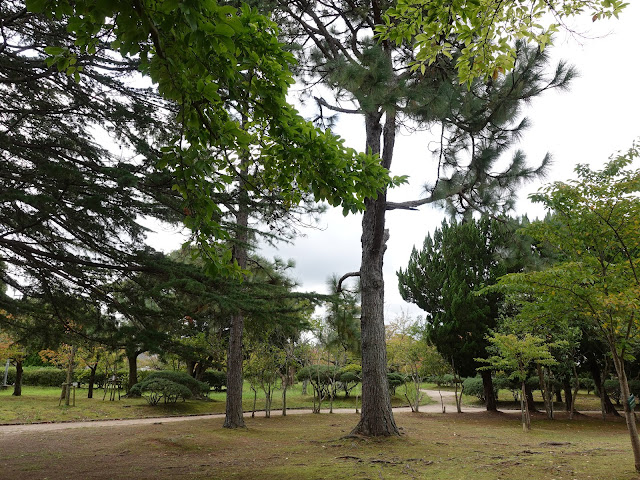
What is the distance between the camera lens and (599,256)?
6016 millimetres

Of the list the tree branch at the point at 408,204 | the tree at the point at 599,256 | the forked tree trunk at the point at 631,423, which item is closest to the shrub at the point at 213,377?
the tree branch at the point at 408,204

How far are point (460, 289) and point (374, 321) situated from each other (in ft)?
32.3

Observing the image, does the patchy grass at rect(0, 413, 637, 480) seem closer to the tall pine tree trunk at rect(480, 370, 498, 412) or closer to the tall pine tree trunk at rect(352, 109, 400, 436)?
the tall pine tree trunk at rect(352, 109, 400, 436)

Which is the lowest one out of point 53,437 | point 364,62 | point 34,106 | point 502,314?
point 53,437

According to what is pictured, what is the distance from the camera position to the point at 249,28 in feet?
8.49

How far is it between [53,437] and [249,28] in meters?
10.3

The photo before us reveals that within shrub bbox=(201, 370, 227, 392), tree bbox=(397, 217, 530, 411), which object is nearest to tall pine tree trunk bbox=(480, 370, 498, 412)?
tree bbox=(397, 217, 530, 411)

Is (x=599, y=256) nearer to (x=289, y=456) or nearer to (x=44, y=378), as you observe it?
(x=289, y=456)

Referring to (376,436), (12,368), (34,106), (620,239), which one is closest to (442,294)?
(376,436)

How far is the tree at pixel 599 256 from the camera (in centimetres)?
551

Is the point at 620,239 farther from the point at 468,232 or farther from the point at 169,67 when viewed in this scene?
the point at 468,232

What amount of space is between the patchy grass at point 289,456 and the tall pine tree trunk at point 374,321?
1.45 ft

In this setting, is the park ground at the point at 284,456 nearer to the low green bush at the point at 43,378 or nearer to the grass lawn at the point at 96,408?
the grass lawn at the point at 96,408

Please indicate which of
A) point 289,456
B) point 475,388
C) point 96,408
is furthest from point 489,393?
point 96,408
